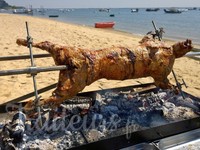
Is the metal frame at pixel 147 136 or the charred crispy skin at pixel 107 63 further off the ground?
the charred crispy skin at pixel 107 63

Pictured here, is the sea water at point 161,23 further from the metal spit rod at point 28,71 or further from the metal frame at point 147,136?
the metal spit rod at point 28,71

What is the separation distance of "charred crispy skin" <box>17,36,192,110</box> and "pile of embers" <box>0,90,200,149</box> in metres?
0.47

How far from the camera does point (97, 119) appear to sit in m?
3.69

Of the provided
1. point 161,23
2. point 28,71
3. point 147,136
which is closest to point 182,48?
point 147,136

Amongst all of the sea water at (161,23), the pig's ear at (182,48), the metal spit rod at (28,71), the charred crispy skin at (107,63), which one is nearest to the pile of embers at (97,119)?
the charred crispy skin at (107,63)

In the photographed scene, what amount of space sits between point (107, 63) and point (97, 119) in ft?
2.93

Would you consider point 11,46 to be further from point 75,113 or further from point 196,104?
point 196,104

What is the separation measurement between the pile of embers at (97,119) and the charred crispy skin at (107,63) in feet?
1.53

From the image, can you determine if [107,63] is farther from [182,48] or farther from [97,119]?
[182,48]

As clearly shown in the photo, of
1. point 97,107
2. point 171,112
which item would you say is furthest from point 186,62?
point 97,107

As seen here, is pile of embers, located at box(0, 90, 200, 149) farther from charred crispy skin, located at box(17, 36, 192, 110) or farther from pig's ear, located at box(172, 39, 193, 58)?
pig's ear, located at box(172, 39, 193, 58)

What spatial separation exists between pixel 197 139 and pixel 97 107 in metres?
1.61

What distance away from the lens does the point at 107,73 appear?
3502 millimetres

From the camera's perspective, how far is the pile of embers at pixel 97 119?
316 cm
